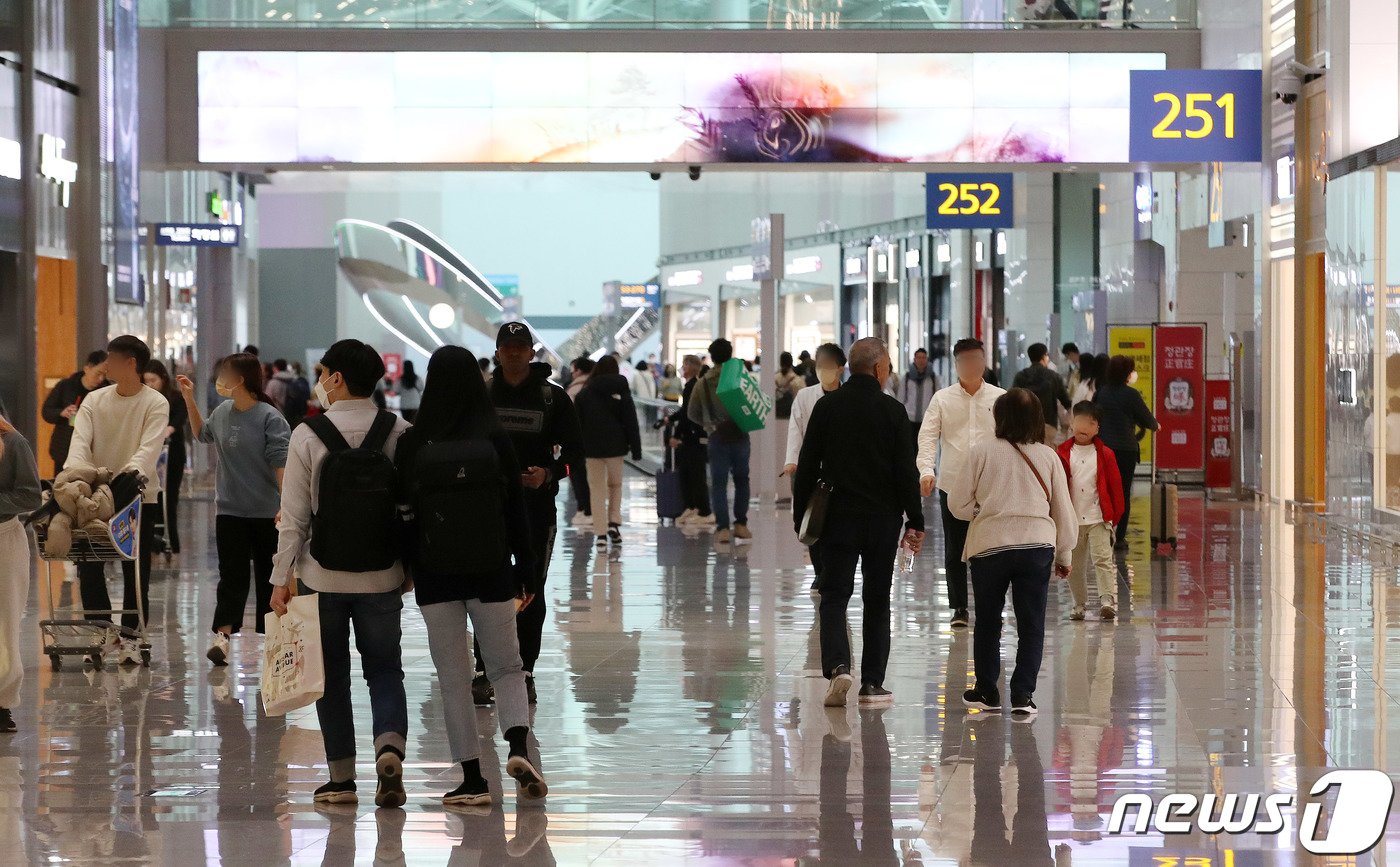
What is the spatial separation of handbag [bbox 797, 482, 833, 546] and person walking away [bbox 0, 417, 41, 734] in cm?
307

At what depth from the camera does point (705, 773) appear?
6.39 meters

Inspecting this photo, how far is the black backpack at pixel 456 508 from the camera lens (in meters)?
5.75

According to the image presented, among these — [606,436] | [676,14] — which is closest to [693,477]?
[606,436]

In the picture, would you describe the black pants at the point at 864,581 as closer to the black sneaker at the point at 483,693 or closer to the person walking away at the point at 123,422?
the black sneaker at the point at 483,693

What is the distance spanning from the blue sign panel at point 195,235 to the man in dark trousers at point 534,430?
14.9 metres

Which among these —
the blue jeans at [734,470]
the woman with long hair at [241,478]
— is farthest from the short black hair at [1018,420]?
the blue jeans at [734,470]

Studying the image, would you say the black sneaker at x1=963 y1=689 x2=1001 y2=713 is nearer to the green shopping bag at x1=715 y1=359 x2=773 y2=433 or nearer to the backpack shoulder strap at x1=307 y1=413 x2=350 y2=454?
the backpack shoulder strap at x1=307 y1=413 x2=350 y2=454

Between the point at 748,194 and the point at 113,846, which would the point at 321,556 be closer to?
the point at 113,846

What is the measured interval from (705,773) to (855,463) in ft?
5.92

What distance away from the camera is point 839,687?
7602 millimetres

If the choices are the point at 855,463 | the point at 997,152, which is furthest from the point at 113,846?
the point at 997,152

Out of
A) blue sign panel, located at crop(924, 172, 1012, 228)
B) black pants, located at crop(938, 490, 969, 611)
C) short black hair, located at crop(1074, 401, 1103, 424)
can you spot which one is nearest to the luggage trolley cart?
black pants, located at crop(938, 490, 969, 611)

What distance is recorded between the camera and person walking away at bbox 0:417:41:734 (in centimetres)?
729

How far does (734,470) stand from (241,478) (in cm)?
706
